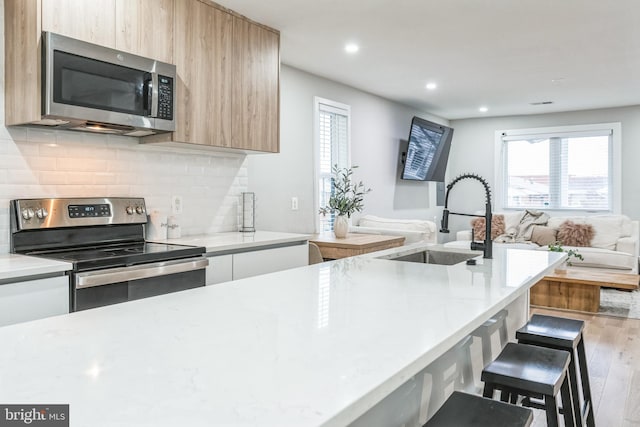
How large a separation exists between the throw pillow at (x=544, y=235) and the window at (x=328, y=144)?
2.94m

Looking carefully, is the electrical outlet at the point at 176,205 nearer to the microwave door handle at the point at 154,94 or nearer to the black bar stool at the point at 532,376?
the microwave door handle at the point at 154,94

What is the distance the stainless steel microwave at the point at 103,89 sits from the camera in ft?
7.62

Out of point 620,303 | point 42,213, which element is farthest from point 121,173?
point 620,303

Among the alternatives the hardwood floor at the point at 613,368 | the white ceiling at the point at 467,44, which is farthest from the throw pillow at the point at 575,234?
the hardwood floor at the point at 613,368

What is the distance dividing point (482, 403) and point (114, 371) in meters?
0.99

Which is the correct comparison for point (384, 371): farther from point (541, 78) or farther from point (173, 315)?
point (541, 78)

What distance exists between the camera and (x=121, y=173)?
3002 millimetres

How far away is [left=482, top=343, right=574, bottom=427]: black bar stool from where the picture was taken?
1.50 m

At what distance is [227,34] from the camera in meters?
3.25

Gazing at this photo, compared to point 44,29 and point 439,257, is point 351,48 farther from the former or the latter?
point 44,29

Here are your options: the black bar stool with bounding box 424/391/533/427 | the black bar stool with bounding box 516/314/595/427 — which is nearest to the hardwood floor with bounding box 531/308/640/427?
the black bar stool with bounding box 516/314/595/427

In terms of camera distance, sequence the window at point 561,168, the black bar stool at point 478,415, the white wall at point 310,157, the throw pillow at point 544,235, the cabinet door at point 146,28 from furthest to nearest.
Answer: the window at point 561,168
the throw pillow at point 544,235
the white wall at point 310,157
the cabinet door at point 146,28
the black bar stool at point 478,415

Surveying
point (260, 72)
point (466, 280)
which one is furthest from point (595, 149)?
point (466, 280)

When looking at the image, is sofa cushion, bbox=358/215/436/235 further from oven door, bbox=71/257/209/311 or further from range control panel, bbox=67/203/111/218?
range control panel, bbox=67/203/111/218
